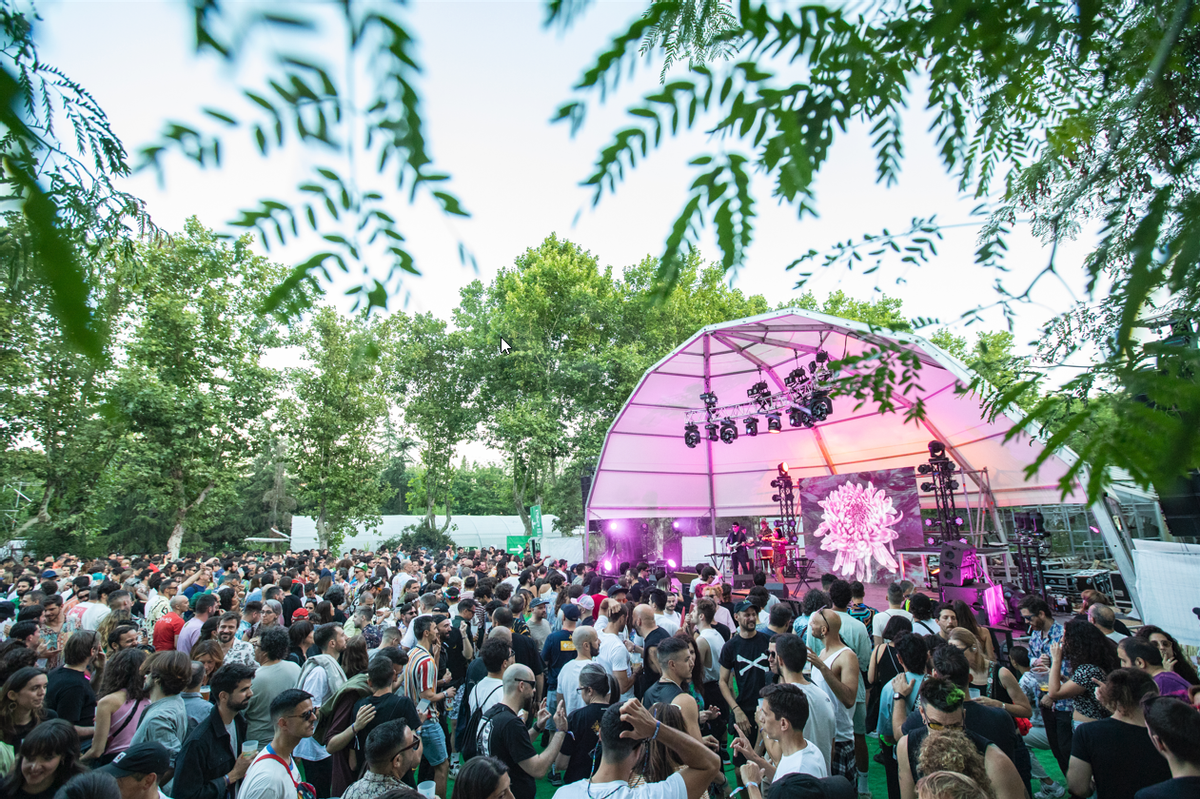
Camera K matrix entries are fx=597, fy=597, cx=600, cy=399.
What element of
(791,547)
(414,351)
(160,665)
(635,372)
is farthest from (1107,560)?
(414,351)

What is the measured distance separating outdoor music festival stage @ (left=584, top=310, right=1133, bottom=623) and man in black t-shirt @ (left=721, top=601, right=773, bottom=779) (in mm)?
7840

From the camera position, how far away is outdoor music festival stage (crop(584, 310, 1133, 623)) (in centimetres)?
1329

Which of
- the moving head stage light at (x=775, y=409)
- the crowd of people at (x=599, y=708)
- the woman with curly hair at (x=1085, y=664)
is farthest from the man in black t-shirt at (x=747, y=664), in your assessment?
the moving head stage light at (x=775, y=409)

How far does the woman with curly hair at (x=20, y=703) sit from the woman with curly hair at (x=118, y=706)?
292mm

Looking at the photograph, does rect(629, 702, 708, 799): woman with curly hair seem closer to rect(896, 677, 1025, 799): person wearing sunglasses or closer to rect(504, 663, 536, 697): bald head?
rect(504, 663, 536, 697): bald head

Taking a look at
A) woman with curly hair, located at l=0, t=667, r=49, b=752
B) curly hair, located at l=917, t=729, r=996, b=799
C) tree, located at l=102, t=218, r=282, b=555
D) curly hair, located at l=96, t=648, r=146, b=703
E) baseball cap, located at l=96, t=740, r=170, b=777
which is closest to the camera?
curly hair, located at l=917, t=729, r=996, b=799

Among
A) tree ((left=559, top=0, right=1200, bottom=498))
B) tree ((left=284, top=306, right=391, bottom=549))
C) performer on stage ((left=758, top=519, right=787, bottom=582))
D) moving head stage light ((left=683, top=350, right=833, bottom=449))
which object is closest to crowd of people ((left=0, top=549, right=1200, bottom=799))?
tree ((left=559, top=0, right=1200, bottom=498))

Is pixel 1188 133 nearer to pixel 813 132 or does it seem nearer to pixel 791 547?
pixel 813 132

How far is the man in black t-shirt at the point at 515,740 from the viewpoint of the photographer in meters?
3.53

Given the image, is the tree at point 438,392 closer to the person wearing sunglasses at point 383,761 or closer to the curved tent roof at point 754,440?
the curved tent roof at point 754,440

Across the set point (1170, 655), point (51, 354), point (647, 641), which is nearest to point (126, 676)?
point (51, 354)

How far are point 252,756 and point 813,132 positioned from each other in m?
4.45

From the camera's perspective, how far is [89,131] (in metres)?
2.42

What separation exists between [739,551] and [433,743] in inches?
509
